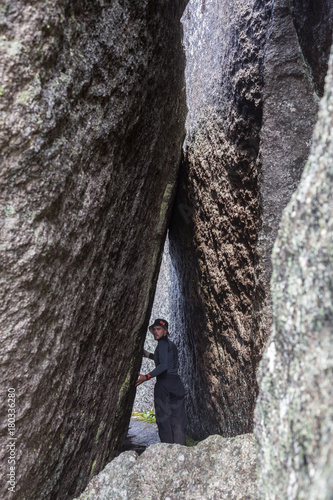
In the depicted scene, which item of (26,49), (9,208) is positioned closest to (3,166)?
(9,208)

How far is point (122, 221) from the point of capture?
3.37m

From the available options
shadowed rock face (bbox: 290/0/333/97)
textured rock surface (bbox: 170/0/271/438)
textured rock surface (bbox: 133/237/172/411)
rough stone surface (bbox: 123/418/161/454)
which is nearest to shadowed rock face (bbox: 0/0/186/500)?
textured rock surface (bbox: 170/0/271/438)

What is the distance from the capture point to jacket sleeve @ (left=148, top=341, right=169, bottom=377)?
16.7 feet

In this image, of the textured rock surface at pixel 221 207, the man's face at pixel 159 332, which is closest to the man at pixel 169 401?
the man's face at pixel 159 332

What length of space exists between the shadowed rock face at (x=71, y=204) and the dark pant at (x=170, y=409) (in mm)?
1276

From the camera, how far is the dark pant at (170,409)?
205 inches

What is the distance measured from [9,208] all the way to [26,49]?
0.80 meters

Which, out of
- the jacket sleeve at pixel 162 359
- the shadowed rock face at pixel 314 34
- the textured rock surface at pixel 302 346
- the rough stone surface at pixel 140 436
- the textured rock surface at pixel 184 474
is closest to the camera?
the textured rock surface at pixel 302 346

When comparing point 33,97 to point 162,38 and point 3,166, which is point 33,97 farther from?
point 162,38

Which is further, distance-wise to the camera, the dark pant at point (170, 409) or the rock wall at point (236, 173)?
the dark pant at point (170, 409)

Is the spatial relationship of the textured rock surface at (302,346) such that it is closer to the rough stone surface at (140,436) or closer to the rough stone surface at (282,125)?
the rough stone surface at (282,125)

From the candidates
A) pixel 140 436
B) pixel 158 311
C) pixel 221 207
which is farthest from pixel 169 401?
pixel 158 311

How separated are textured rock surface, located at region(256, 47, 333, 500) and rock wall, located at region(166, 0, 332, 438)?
1858 mm

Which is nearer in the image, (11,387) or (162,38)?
(11,387)
